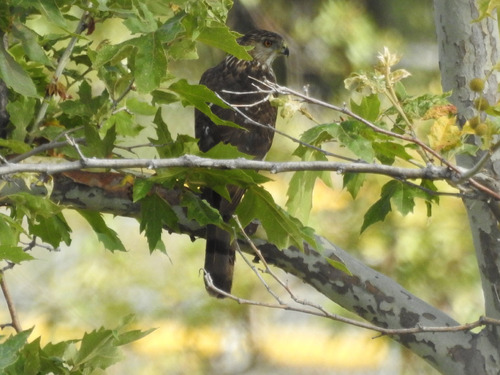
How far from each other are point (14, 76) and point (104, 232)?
1.04 feet

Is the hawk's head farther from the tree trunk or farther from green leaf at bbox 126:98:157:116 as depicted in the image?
green leaf at bbox 126:98:157:116

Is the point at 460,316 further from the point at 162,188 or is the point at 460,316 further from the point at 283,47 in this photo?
the point at 162,188

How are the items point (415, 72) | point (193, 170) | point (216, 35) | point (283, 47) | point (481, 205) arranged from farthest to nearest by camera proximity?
point (415, 72)
point (283, 47)
point (481, 205)
point (193, 170)
point (216, 35)

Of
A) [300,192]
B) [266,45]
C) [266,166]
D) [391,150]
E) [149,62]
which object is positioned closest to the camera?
[266,166]

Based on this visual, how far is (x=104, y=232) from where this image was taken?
138 centimetres

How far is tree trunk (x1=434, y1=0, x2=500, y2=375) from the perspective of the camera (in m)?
1.51

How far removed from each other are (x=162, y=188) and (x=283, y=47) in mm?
1068

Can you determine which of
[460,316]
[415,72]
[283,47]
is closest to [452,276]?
[460,316]

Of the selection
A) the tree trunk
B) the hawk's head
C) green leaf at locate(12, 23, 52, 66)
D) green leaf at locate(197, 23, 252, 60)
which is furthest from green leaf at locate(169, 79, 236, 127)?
the hawk's head

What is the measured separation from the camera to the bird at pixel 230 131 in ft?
5.48

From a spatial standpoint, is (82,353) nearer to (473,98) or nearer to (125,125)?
(125,125)

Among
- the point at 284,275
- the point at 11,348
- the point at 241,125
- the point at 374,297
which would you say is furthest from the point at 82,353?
the point at 284,275

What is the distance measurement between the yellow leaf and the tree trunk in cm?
51

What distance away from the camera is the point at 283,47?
7.77 feet
